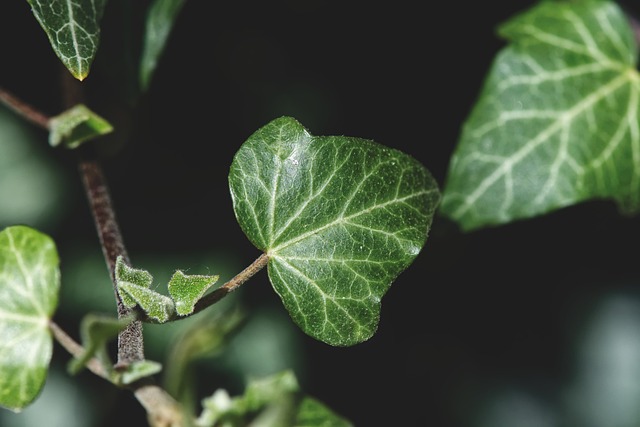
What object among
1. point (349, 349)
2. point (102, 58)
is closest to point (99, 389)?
point (349, 349)

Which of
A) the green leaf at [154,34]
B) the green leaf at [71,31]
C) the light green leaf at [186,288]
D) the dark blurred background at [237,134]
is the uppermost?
the green leaf at [71,31]

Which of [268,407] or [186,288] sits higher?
[186,288]

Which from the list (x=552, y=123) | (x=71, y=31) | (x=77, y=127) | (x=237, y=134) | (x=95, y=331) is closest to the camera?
(x=95, y=331)

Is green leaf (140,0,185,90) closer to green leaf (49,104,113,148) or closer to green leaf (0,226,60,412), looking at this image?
green leaf (49,104,113,148)

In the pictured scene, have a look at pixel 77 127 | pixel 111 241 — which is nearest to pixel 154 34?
pixel 77 127

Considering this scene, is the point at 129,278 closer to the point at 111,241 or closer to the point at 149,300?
the point at 149,300

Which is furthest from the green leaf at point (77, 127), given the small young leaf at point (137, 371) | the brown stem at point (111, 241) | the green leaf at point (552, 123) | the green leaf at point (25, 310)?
the green leaf at point (552, 123)

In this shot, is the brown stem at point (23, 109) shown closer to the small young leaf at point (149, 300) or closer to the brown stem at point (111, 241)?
the brown stem at point (111, 241)
